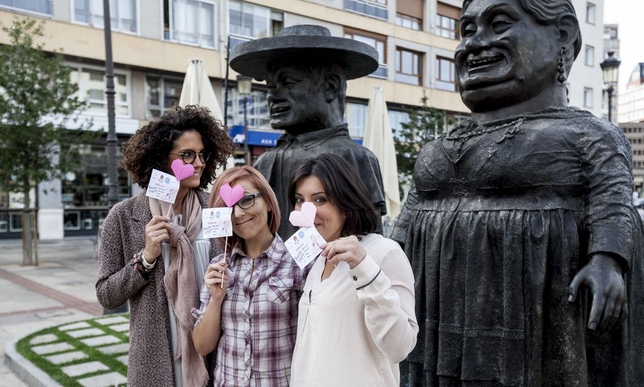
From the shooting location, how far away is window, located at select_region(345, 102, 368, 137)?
75.5 ft

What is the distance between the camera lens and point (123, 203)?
7.91ft

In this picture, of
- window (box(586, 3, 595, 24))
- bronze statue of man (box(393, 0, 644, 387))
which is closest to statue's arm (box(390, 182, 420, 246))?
bronze statue of man (box(393, 0, 644, 387))

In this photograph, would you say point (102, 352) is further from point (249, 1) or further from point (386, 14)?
point (386, 14)

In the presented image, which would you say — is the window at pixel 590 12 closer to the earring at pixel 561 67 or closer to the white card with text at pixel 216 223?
the earring at pixel 561 67

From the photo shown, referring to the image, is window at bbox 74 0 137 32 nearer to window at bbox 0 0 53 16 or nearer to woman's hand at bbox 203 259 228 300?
window at bbox 0 0 53 16

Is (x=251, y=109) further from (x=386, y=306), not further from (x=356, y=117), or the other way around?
(x=386, y=306)

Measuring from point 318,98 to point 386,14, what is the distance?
70.6 ft

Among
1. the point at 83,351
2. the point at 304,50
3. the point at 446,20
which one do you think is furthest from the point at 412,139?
the point at 304,50

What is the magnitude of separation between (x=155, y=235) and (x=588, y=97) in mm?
32790

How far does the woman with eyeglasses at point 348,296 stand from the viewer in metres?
1.64

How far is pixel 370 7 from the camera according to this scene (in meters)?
23.1

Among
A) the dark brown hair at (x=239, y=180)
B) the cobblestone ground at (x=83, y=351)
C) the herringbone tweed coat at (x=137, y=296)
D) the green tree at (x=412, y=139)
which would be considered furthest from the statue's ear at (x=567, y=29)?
the green tree at (x=412, y=139)

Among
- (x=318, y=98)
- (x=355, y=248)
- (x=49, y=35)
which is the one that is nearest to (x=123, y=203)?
(x=355, y=248)

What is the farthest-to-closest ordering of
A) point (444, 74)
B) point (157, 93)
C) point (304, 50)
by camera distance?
point (444, 74)
point (157, 93)
point (304, 50)
